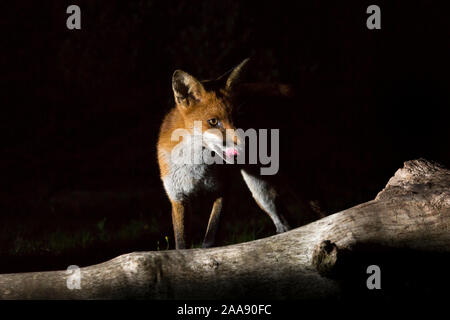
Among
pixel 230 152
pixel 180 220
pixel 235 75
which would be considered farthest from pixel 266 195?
pixel 235 75

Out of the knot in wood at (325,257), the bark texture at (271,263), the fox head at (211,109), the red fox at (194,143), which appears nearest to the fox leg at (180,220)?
the red fox at (194,143)

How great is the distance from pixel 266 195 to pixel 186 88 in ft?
4.07

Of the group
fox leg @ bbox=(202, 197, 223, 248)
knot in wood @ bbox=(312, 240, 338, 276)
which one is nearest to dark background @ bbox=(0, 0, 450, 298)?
fox leg @ bbox=(202, 197, 223, 248)

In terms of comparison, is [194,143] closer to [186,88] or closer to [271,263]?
[186,88]

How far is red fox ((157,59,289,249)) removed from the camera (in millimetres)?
4129

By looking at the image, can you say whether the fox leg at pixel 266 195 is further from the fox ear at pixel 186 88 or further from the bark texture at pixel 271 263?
the bark texture at pixel 271 263

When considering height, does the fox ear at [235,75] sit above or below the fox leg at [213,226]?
above

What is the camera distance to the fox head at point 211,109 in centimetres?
406

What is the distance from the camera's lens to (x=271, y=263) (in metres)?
3.11

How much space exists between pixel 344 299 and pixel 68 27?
4.99 metres

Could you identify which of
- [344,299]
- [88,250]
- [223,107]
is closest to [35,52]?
[88,250]

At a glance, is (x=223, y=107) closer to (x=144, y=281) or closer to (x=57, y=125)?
(x=144, y=281)

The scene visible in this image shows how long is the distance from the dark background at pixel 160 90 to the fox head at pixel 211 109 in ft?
4.63
